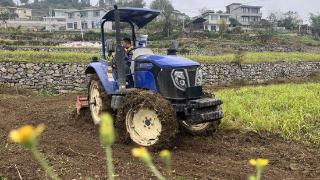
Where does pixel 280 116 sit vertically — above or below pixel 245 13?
below

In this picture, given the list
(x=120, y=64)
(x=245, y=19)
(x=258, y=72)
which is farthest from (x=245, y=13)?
(x=120, y=64)

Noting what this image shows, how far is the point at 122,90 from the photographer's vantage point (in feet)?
23.8

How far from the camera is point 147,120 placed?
21.9 feet

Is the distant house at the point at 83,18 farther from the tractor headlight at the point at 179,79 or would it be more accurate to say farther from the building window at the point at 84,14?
the tractor headlight at the point at 179,79

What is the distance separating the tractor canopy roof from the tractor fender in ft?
3.02

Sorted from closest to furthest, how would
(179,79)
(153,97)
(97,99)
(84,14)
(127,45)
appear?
(153,97) → (179,79) → (127,45) → (97,99) → (84,14)

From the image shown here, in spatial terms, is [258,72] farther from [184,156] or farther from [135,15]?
[184,156]

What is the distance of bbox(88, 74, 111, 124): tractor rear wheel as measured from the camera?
313 inches

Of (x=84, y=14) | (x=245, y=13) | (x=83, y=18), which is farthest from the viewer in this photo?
(x=245, y=13)

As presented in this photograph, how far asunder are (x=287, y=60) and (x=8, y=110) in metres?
18.7

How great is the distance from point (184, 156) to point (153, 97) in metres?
0.94

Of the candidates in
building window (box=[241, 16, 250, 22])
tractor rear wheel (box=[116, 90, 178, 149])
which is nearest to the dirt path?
tractor rear wheel (box=[116, 90, 178, 149])

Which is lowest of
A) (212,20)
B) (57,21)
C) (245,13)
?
(212,20)

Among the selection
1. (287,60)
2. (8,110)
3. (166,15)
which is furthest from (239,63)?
(166,15)
